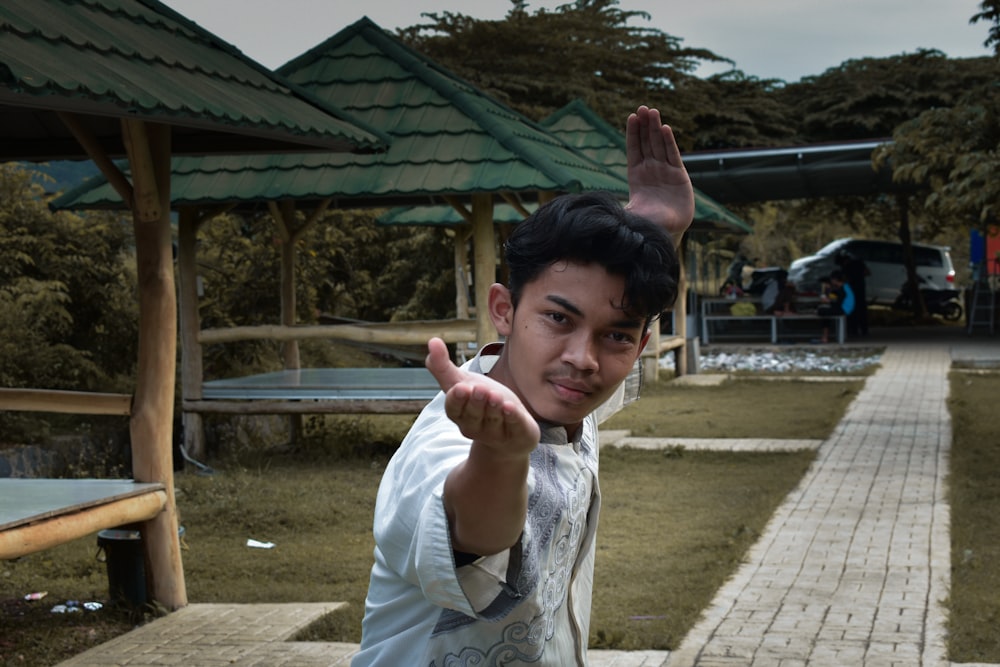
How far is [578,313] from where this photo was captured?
1.78 meters

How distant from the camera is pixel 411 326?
1141cm

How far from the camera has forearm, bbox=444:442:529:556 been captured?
1.46 m

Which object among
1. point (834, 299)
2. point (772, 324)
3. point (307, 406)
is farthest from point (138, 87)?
point (834, 299)

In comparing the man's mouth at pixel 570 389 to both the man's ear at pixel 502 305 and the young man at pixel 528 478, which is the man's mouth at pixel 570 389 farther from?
the man's ear at pixel 502 305

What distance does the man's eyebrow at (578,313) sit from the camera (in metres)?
1.78

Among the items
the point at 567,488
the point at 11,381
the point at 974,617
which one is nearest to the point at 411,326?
the point at 11,381

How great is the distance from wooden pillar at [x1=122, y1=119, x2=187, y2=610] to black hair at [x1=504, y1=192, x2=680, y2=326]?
16.7 feet

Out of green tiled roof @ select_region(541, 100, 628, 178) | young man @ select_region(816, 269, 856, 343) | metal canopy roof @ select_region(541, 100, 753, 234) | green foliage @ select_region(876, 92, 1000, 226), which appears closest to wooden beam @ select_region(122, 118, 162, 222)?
green foliage @ select_region(876, 92, 1000, 226)

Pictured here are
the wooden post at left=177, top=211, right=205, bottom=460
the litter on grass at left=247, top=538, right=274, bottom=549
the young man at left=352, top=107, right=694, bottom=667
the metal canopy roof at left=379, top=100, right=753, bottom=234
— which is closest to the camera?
the young man at left=352, top=107, right=694, bottom=667

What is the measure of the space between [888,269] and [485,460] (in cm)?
3644

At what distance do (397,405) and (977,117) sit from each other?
18.1 ft

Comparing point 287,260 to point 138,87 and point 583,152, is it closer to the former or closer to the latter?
point 583,152

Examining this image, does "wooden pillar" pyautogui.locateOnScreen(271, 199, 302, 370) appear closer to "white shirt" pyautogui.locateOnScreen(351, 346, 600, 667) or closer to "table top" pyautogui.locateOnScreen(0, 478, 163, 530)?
"table top" pyautogui.locateOnScreen(0, 478, 163, 530)

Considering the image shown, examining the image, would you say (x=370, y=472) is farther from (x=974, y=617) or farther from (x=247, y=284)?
(x=247, y=284)
